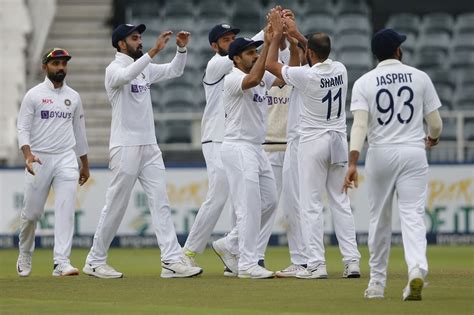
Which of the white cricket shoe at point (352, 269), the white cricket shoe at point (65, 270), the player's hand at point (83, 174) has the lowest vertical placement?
the white cricket shoe at point (65, 270)

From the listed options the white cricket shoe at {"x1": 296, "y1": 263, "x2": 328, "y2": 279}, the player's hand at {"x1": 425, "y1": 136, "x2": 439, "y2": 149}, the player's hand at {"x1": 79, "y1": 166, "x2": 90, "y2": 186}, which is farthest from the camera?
the player's hand at {"x1": 79, "y1": 166, "x2": 90, "y2": 186}

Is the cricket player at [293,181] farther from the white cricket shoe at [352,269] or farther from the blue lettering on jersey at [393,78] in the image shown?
the blue lettering on jersey at [393,78]

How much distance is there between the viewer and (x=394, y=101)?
33.2 ft

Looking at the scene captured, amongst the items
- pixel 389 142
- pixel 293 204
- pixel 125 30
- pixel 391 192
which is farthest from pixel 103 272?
pixel 389 142

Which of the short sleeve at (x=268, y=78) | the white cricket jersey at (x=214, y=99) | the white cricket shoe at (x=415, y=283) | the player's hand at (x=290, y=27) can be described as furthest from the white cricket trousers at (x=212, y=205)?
the white cricket shoe at (x=415, y=283)

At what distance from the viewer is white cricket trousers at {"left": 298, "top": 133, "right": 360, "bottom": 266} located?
12016 millimetres

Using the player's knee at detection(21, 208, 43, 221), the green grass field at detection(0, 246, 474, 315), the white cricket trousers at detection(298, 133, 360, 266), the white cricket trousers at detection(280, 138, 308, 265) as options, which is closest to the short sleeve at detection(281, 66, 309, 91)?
the white cricket trousers at detection(298, 133, 360, 266)

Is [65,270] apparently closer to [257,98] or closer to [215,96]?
[215,96]

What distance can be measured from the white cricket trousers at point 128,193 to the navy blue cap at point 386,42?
3091 millimetres

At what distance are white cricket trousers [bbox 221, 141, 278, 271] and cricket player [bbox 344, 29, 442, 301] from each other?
2.19 metres

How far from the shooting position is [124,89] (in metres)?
12.6

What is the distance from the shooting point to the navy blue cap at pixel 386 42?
1018cm

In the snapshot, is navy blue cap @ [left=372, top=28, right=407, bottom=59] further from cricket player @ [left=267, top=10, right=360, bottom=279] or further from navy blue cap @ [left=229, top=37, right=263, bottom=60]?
navy blue cap @ [left=229, top=37, right=263, bottom=60]

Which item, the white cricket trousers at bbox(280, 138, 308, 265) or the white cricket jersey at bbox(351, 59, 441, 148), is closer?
the white cricket jersey at bbox(351, 59, 441, 148)
